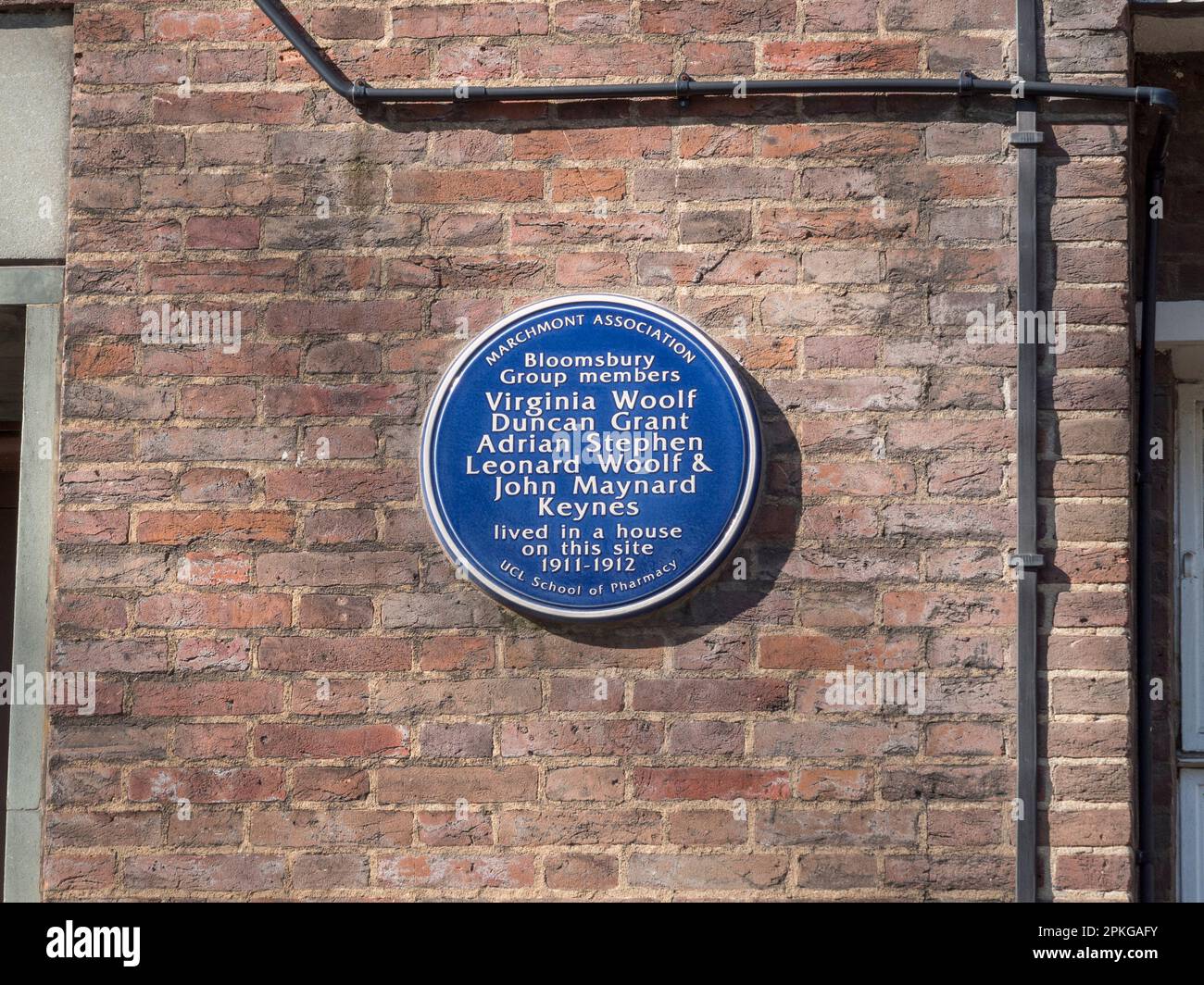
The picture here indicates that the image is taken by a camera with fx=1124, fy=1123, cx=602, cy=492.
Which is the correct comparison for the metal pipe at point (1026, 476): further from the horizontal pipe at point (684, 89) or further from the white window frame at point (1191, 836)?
the white window frame at point (1191, 836)

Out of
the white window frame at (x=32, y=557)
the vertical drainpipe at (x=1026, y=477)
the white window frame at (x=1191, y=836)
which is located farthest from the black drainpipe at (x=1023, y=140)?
the white window frame at (x=32, y=557)

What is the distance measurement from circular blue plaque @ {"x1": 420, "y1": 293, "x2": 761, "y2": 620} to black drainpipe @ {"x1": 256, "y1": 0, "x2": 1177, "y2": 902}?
0.57 meters

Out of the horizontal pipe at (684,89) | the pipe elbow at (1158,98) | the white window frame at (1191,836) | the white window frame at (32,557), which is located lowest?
the white window frame at (1191,836)

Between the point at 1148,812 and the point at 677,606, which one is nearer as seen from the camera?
the point at 677,606

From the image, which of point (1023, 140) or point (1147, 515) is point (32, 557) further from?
point (1147, 515)

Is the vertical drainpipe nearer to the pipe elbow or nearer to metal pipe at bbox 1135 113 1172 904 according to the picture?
the pipe elbow

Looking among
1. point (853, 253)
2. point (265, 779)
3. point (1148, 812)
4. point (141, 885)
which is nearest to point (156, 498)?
point (265, 779)

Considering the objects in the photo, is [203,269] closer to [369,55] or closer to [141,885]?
[369,55]

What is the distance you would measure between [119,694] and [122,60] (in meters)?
1.60

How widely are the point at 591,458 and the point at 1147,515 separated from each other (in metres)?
1.45

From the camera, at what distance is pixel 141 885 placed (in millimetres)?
2695

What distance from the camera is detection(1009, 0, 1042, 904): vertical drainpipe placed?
2.57 meters

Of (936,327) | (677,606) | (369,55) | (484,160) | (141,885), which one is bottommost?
(141,885)

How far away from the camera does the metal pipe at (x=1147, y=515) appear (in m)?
2.82
